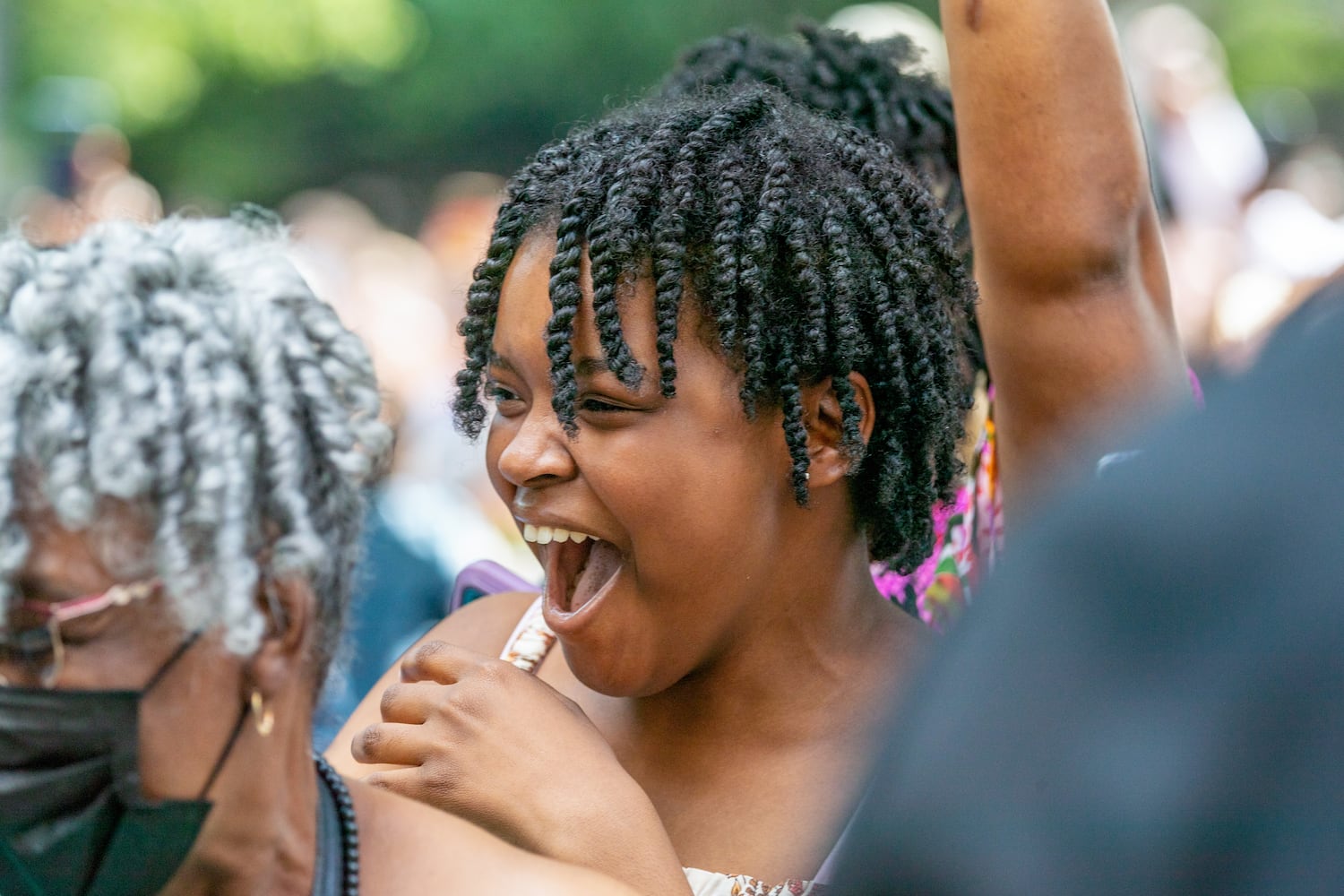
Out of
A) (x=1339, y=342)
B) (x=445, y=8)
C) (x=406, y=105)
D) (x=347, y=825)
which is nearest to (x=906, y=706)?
(x=1339, y=342)

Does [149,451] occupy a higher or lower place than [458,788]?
higher

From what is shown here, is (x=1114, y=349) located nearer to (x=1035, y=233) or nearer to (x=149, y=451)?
(x=1035, y=233)

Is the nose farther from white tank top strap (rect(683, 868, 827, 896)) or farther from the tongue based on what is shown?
white tank top strap (rect(683, 868, 827, 896))

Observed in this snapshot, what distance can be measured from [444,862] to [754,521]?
0.72m

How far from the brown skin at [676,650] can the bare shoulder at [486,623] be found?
0.33m

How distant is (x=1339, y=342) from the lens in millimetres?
983

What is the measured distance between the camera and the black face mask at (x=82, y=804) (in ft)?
5.43

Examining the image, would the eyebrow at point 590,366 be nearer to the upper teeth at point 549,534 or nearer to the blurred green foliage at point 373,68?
the upper teeth at point 549,534

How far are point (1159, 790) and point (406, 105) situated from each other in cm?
1412

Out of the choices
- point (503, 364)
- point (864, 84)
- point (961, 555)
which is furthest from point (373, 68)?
point (503, 364)

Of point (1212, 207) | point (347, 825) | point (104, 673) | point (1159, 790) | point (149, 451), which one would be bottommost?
point (1212, 207)

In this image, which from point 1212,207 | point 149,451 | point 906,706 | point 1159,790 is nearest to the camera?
point 1159,790

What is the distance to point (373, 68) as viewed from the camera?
1354 cm

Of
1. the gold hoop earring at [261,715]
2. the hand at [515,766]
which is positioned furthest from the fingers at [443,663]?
the gold hoop earring at [261,715]
